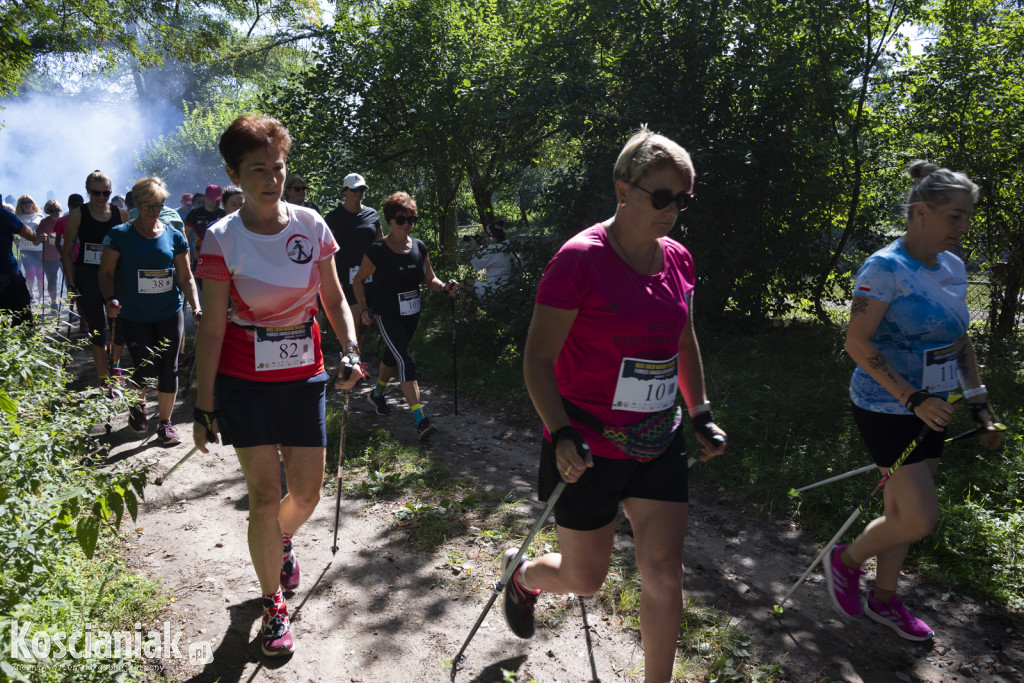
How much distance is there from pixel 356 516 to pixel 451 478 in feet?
3.20

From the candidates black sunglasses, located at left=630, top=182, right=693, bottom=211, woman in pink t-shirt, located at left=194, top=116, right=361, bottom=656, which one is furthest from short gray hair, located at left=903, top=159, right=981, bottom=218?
woman in pink t-shirt, located at left=194, top=116, right=361, bottom=656

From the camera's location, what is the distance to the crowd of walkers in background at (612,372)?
271 centimetres

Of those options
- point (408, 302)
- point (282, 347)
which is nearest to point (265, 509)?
point (282, 347)

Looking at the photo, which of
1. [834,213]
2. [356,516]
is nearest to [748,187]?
[834,213]

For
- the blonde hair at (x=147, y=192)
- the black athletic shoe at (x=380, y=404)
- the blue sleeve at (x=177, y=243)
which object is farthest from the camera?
the black athletic shoe at (x=380, y=404)

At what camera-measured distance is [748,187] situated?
8883 mm

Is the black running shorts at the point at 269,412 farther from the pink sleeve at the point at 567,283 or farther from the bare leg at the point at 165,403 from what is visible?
the bare leg at the point at 165,403

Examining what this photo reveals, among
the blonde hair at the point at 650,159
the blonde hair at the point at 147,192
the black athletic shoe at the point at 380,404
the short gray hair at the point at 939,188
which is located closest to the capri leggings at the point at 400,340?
the black athletic shoe at the point at 380,404

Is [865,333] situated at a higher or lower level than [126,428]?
higher

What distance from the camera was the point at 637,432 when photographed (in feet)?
9.13

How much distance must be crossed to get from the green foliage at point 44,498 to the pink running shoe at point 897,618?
12.1 ft

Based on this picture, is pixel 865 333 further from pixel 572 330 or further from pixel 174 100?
pixel 174 100

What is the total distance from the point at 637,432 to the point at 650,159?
103cm

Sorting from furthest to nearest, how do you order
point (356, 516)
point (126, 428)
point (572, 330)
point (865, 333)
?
point (126, 428) → point (356, 516) → point (865, 333) → point (572, 330)
